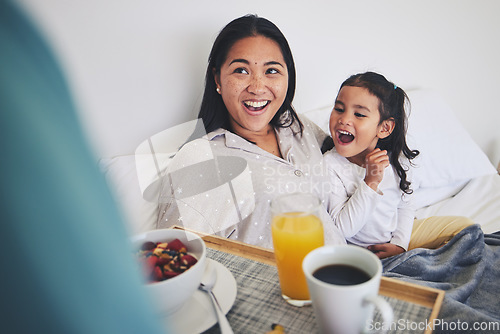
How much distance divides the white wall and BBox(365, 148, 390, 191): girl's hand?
1.74 ft

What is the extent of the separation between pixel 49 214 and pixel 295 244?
1.65 ft

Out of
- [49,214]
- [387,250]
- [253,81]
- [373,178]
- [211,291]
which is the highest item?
[49,214]

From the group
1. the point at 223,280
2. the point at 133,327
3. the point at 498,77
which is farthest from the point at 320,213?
the point at 498,77

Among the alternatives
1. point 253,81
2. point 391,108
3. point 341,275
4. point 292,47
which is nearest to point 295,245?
point 341,275

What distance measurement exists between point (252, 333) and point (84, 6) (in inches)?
37.4

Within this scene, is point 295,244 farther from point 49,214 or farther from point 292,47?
point 292,47

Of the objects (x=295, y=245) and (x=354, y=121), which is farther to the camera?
(x=354, y=121)

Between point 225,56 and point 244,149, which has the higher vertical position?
point 225,56

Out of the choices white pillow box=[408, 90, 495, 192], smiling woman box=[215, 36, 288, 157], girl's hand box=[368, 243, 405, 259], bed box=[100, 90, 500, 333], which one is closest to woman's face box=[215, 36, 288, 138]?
smiling woman box=[215, 36, 288, 157]

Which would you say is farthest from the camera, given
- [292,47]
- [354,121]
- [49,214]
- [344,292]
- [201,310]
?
[292,47]

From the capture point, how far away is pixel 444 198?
5.92ft

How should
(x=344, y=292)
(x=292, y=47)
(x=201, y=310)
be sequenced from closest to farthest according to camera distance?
(x=344, y=292) → (x=201, y=310) → (x=292, y=47)

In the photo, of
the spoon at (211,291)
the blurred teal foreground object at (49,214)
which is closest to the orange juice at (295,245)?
the spoon at (211,291)

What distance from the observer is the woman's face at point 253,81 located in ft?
4.01
